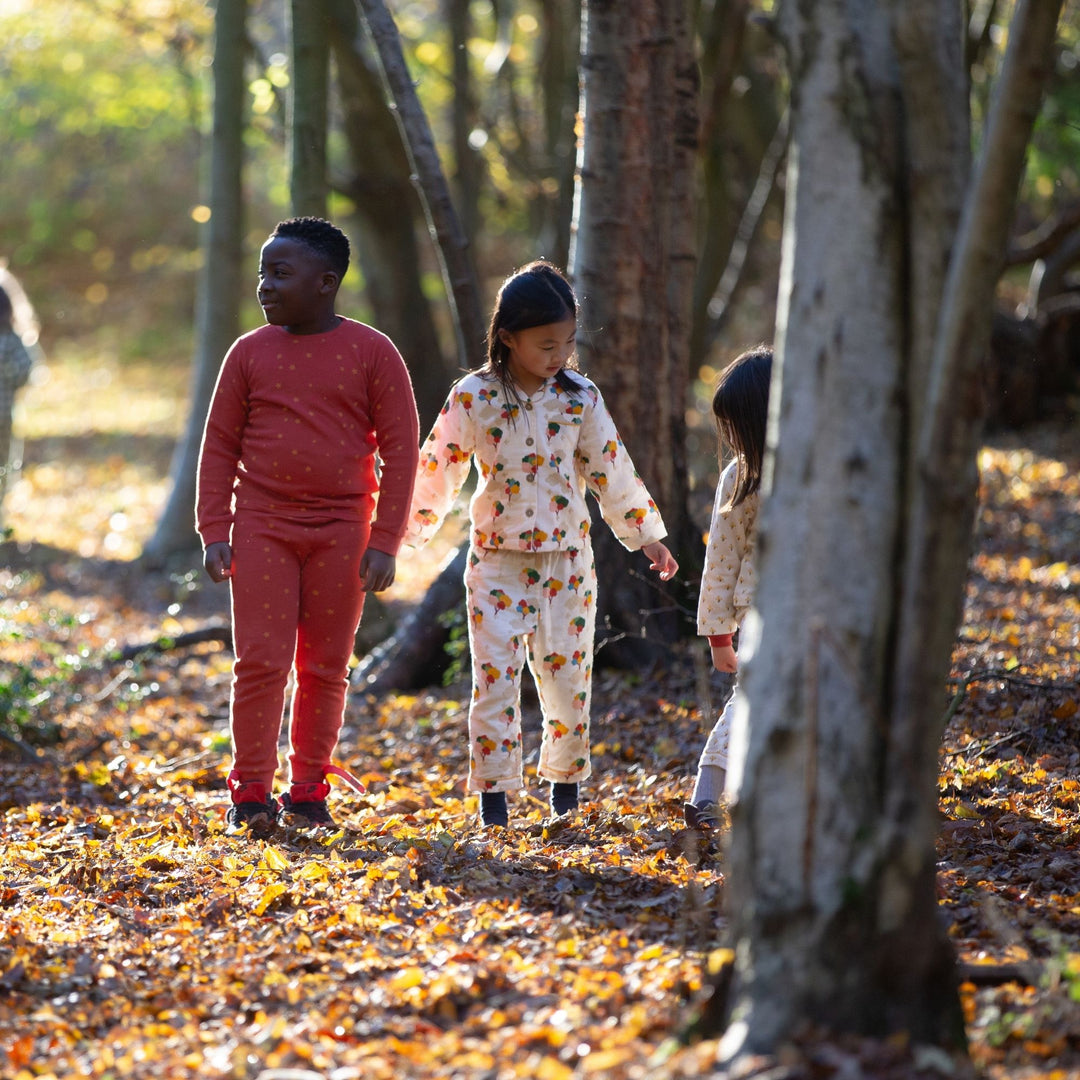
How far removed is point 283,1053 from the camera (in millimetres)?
2771

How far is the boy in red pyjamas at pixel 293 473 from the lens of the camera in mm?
4492

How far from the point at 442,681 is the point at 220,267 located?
6067 millimetres

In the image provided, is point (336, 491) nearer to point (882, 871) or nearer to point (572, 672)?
point (572, 672)

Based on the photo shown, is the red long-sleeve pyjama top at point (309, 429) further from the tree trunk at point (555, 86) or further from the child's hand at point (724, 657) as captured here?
the tree trunk at point (555, 86)

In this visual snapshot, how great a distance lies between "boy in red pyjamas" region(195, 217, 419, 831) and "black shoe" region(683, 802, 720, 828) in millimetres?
1256

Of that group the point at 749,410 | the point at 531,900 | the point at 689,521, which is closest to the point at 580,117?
the point at 689,521

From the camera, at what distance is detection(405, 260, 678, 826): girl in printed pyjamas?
14.8 feet

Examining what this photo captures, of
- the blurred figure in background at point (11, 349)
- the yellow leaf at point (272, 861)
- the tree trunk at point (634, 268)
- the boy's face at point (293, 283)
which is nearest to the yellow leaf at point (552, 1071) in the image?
the yellow leaf at point (272, 861)

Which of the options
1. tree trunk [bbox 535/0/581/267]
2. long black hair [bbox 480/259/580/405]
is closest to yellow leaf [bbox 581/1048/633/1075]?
long black hair [bbox 480/259/580/405]

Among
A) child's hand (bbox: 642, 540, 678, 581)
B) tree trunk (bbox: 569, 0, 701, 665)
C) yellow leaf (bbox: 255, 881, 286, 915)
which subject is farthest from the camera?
tree trunk (bbox: 569, 0, 701, 665)

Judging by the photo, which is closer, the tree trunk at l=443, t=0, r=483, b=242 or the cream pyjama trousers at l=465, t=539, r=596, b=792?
the cream pyjama trousers at l=465, t=539, r=596, b=792

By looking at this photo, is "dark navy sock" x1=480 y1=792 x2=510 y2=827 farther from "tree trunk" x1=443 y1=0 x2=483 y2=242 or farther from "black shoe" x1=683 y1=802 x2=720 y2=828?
"tree trunk" x1=443 y1=0 x2=483 y2=242

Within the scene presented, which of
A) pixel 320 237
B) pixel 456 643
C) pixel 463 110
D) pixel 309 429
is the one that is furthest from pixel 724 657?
pixel 463 110

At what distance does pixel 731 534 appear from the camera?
440 centimetres
